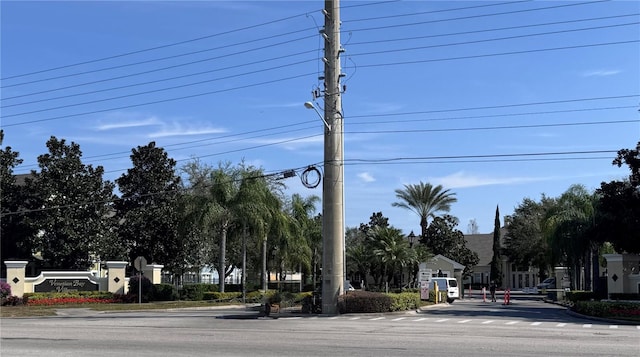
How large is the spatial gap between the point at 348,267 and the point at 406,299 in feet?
135

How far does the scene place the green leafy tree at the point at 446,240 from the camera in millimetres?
76875

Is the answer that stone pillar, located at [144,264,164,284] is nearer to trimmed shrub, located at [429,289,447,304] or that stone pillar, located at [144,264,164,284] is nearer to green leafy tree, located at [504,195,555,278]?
trimmed shrub, located at [429,289,447,304]

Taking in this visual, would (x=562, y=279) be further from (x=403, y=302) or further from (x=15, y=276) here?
(x=15, y=276)

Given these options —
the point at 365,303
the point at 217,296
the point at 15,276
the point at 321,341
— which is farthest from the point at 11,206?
the point at 321,341

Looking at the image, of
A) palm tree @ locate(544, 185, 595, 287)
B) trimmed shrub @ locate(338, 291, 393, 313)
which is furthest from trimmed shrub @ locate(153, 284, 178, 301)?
palm tree @ locate(544, 185, 595, 287)

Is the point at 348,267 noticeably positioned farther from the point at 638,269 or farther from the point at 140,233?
the point at 638,269

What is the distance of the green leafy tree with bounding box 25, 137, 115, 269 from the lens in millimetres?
46594

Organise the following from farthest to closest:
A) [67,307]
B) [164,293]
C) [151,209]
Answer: [151,209] < [164,293] < [67,307]

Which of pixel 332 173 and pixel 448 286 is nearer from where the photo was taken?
pixel 332 173

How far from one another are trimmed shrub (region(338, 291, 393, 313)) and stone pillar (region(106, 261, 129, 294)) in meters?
20.2

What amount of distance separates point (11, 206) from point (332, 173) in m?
29.2

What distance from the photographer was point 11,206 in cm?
4866

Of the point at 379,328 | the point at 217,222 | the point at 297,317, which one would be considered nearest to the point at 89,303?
the point at 217,222

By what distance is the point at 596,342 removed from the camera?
52.9 feet
